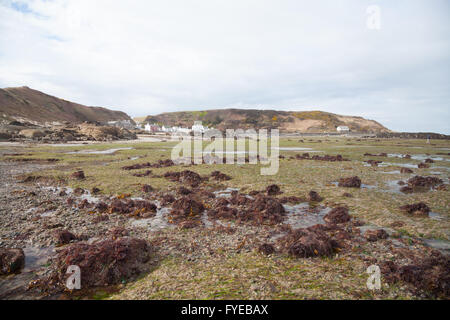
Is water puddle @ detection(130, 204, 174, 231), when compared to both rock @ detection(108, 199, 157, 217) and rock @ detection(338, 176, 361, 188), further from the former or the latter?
rock @ detection(338, 176, 361, 188)

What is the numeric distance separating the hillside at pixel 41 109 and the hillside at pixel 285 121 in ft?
214

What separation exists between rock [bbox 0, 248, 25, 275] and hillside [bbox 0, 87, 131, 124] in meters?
103

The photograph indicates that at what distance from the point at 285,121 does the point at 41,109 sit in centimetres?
14676

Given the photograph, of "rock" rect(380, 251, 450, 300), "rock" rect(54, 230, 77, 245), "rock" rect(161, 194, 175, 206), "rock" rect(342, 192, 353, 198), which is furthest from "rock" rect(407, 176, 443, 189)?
"rock" rect(54, 230, 77, 245)

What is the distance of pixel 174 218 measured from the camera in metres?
11.2

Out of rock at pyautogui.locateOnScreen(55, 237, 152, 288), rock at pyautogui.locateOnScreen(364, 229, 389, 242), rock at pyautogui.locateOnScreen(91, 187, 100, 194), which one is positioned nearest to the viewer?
rock at pyautogui.locateOnScreen(55, 237, 152, 288)

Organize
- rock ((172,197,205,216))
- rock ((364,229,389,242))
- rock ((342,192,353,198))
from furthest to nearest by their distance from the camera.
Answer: rock ((342,192,353,198))
rock ((172,197,205,216))
rock ((364,229,389,242))

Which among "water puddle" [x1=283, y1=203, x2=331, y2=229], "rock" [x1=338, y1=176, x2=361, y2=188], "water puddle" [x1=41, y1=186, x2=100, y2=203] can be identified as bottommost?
"water puddle" [x1=283, y1=203, x2=331, y2=229]

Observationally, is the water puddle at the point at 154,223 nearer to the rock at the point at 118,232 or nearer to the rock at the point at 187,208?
the rock at the point at 187,208

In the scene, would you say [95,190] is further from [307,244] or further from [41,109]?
[41,109]

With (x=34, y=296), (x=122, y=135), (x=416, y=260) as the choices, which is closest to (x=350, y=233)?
(x=416, y=260)

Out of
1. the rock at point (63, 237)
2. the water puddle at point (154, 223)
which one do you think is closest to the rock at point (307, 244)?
the water puddle at point (154, 223)

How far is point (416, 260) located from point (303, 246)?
132 inches

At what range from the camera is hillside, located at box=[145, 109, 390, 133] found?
153 meters
